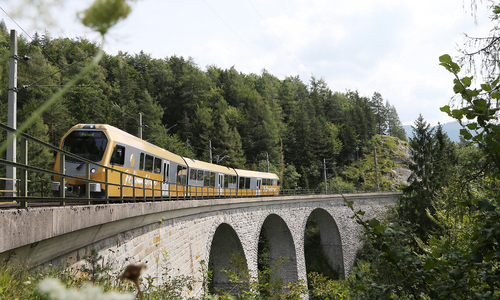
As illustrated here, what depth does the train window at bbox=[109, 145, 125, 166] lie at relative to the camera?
10.1m

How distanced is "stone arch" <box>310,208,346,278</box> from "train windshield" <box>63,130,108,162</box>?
26.7m

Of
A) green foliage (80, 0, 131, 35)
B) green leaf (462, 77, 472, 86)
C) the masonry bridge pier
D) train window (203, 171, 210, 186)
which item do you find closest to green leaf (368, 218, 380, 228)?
green leaf (462, 77, 472, 86)

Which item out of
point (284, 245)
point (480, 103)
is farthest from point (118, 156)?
point (284, 245)

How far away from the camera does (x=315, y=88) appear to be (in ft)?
307

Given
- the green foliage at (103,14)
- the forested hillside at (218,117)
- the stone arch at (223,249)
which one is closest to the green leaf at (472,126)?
the green foliage at (103,14)

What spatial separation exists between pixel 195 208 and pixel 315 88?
8595 centimetres

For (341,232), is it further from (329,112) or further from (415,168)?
(329,112)

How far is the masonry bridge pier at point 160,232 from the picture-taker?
3.44 meters

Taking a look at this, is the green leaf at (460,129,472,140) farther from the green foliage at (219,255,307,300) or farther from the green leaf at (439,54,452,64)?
the green foliage at (219,255,307,300)

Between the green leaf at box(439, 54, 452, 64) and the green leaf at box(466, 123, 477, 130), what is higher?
the green leaf at box(439, 54, 452, 64)

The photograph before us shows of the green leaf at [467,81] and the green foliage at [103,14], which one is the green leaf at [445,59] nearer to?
the green leaf at [467,81]

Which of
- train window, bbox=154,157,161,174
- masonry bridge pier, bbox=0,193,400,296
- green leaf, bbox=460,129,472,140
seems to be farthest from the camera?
train window, bbox=154,157,161,174

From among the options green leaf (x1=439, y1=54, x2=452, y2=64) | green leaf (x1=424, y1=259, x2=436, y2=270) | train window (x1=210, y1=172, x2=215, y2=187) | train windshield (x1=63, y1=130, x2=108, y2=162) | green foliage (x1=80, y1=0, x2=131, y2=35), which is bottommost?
green leaf (x1=424, y1=259, x2=436, y2=270)

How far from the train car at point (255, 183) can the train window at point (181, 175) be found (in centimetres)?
749
